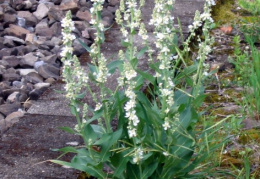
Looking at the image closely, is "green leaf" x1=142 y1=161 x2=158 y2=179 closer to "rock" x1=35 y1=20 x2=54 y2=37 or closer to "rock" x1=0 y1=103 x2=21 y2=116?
"rock" x1=0 y1=103 x2=21 y2=116

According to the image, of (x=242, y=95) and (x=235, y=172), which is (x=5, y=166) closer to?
(x=235, y=172)

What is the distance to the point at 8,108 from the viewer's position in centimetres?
334

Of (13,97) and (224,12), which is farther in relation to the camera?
(224,12)

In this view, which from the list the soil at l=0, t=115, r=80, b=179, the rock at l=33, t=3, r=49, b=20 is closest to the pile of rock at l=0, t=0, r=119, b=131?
the rock at l=33, t=3, r=49, b=20

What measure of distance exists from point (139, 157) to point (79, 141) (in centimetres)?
62

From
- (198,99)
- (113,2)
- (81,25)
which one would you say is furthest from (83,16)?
(198,99)

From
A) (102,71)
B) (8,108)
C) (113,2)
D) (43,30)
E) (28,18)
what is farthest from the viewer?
(113,2)

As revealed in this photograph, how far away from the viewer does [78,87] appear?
81.7 inches

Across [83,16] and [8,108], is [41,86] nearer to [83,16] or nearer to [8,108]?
[8,108]

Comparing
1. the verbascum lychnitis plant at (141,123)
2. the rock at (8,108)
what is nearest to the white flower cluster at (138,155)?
the verbascum lychnitis plant at (141,123)

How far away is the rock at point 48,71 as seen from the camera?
12.2 ft

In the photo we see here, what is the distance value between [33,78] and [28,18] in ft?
3.27

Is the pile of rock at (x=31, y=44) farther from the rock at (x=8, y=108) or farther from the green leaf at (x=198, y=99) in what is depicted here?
the green leaf at (x=198, y=99)

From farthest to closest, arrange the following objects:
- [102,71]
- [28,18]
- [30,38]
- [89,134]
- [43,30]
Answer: [28,18] → [43,30] → [30,38] → [89,134] → [102,71]
